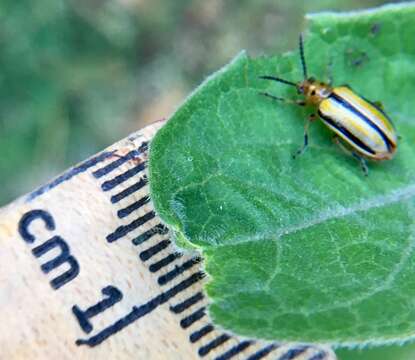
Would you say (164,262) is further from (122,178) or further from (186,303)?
(122,178)

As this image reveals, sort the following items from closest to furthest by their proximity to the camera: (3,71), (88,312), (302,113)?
(88,312), (302,113), (3,71)

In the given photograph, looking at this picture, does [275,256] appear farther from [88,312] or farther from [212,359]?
[88,312]

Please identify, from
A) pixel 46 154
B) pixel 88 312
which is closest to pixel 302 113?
pixel 88 312

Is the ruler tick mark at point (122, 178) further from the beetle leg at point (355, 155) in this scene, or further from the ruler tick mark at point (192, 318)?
the beetle leg at point (355, 155)

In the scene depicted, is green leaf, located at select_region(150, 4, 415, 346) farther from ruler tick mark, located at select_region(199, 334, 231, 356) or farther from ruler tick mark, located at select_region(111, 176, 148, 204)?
ruler tick mark, located at select_region(199, 334, 231, 356)

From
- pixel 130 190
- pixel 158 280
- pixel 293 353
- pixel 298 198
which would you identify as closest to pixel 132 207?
pixel 130 190

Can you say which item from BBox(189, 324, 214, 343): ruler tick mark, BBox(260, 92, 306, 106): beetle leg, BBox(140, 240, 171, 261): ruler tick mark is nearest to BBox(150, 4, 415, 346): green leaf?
BBox(260, 92, 306, 106): beetle leg
